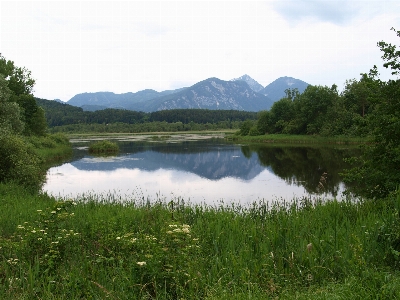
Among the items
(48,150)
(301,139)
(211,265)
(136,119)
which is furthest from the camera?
(136,119)

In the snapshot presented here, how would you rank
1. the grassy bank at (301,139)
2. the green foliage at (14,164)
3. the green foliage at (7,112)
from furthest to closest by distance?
1. the grassy bank at (301,139)
2. the green foliage at (7,112)
3. the green foliage at (14,164)

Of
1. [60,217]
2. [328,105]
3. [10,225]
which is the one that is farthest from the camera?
[328,105]

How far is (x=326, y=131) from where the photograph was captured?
218 feet

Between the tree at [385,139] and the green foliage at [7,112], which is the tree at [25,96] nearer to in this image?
the green foliage at [7,112]

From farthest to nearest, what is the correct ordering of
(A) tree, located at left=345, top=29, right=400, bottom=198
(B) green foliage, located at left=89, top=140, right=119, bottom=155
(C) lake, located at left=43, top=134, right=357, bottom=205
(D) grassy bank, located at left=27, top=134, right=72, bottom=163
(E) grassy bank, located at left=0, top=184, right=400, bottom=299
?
1. (B) green foliage, located at left=89, top=140, right=119, bottom=155
2. (D) grassy bank, located at left=27, top=134, right=72, bottom=163
3. (C) lake, located at left=43, top=134, right=357, bottom=205
4. (A) tree, located at left=345, top=29, right=400, bottom=198
5. (E) grassy bank, located at left=0, top=184, right=400, bottom=299

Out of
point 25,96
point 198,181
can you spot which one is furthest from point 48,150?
point 198,181

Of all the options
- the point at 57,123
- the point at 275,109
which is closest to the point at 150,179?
the point at 275,109

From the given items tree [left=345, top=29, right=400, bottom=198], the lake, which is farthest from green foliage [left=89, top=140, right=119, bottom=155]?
tree [left=345, top=29, right=400, bottom=198]

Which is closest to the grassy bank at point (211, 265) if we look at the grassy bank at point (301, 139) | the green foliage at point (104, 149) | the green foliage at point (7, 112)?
the green foliage at point (7, 112)

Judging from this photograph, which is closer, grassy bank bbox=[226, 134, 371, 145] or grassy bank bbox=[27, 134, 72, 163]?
grassy bank bbox=[27, 134, 72, 163]

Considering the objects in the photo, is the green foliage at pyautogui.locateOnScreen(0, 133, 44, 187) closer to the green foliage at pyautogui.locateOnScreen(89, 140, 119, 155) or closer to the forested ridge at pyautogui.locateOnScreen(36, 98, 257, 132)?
the green foliage at pyautogui.locateOnScreen(89, 140, 119, 155)

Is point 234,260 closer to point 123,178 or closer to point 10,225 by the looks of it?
point 10,225

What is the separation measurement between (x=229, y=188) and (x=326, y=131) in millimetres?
50471

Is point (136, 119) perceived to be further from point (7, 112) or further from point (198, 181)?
point (198, 181)
